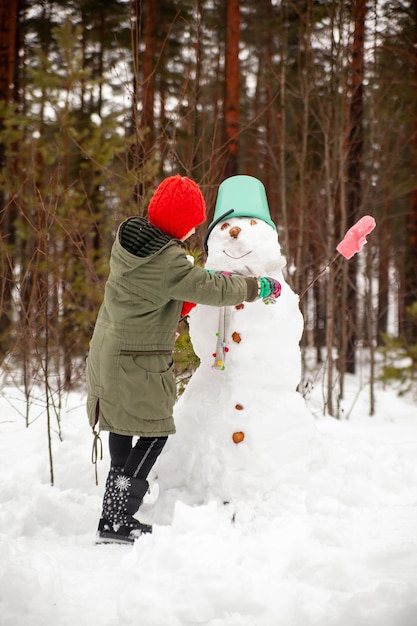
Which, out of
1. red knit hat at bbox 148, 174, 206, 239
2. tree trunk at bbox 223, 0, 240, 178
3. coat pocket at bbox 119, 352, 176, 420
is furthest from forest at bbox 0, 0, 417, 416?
red knit hat at bbox 148, 174, 206, 239

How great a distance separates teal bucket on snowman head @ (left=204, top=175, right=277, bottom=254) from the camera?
318 centimetres

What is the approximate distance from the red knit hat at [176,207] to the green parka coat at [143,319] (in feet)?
0.32

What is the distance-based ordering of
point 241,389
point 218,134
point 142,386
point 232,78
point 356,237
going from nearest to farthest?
point 142,386, point 241,389, point 356,237, point 232,78, point 218,134

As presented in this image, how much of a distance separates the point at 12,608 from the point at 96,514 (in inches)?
41.9

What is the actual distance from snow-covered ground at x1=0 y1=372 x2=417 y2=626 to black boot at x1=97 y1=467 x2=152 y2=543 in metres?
0.07

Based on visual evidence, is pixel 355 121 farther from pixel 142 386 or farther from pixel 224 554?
pixel 224 554

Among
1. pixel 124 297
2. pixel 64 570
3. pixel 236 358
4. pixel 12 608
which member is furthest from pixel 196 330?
pixel 12 608

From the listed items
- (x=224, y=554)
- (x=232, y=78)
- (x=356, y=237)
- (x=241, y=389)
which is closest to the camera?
(x=224, y=554)

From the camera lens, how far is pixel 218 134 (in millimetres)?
9102

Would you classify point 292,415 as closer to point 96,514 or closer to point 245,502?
point 245,502

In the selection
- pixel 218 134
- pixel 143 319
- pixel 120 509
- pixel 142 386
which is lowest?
pixel 120 509

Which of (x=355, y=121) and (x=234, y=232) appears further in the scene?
(x=355, y=121)

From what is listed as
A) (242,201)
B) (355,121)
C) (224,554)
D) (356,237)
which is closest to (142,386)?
(224,554)

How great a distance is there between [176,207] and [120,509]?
1596mm
